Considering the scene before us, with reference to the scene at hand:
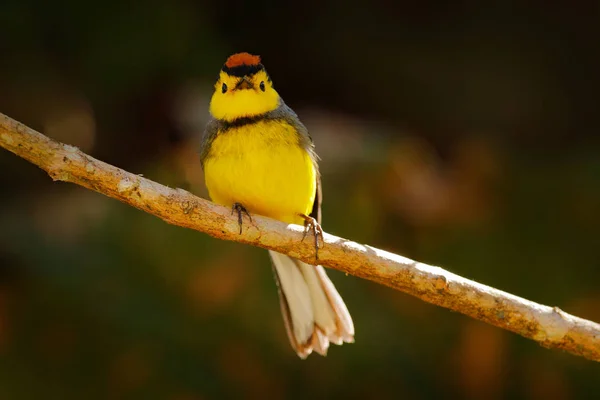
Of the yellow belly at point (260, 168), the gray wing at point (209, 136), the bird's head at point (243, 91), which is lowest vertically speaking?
the yellow belly at point (260, 168)

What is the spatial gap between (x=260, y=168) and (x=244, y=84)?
1.37 ft

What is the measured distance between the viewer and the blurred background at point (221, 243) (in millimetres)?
4672

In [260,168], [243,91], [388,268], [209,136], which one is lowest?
[388,268]

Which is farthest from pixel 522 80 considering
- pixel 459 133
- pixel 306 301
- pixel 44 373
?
pixel 44 373

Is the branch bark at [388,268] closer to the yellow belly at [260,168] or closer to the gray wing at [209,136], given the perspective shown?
the yellow belly at [260,168]

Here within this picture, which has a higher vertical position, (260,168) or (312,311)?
(260,168)

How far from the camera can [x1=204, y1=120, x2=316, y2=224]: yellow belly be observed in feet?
10.6

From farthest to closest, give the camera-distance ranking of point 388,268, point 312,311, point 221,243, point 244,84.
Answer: point 221,243 < point 312,311 < point 244,84 < point 388,268

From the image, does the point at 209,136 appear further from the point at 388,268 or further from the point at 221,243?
the point at 221,243

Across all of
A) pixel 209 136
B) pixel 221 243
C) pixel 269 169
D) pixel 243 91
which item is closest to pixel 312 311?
pixel 269 169

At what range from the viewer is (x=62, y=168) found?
8.63 ft

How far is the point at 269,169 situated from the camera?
3223mm

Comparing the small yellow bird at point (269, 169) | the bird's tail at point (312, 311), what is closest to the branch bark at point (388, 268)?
the small yellow bird at point (269, 169)

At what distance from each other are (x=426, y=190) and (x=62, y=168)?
2.99 meters
